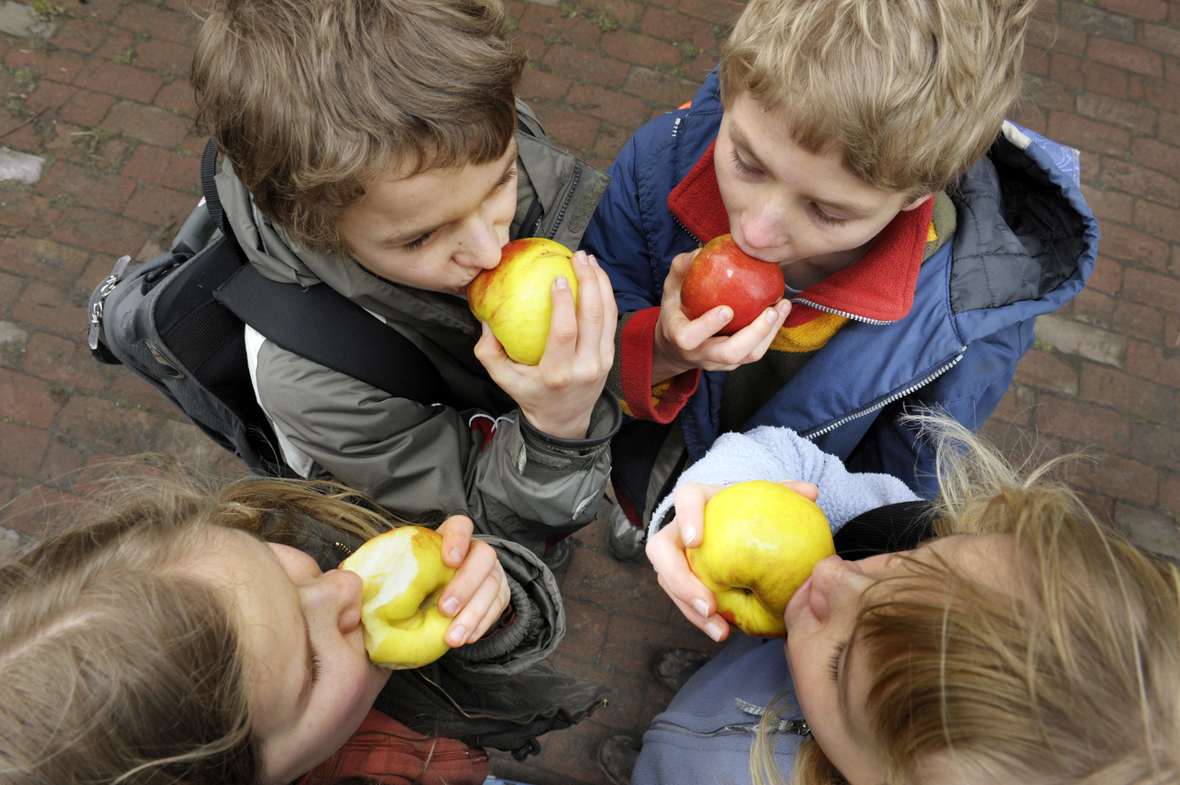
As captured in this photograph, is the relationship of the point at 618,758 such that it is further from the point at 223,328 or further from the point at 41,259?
the point at 41,259

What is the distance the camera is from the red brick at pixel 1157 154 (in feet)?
13.4

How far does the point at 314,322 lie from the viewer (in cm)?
160

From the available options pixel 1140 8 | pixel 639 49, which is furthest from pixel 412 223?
pixel 1140 8

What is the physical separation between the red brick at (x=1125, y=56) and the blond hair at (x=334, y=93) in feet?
15.6

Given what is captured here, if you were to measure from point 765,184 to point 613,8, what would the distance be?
3434 mm

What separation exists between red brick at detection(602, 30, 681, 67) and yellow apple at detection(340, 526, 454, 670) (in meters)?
3.67

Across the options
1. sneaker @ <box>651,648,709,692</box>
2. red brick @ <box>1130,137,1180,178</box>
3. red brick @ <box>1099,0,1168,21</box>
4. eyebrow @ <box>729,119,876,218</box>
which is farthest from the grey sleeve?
red brick @ <box>1099,0,1168,21</box>

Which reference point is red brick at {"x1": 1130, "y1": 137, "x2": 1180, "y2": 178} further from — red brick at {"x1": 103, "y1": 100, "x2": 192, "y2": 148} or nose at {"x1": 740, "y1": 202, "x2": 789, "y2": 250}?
red brick at {"x1": 103, "y1": 100, "x2": 192, "y2": 148}

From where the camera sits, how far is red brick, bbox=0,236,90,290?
136 inches

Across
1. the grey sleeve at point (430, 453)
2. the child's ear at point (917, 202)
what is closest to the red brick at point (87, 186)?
the grey sleeve at point (430, 453)

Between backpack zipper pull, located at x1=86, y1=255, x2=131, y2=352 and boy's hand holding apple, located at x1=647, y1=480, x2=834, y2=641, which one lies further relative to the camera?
backpack zipper pull, located at x1=86, y1=255, x2=131, y2=352

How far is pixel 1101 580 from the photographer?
0.99m

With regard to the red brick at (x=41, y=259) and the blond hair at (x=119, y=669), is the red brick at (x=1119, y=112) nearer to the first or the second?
the blond hair at (x=119, y=669)

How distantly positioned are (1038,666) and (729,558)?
0.55 meters
